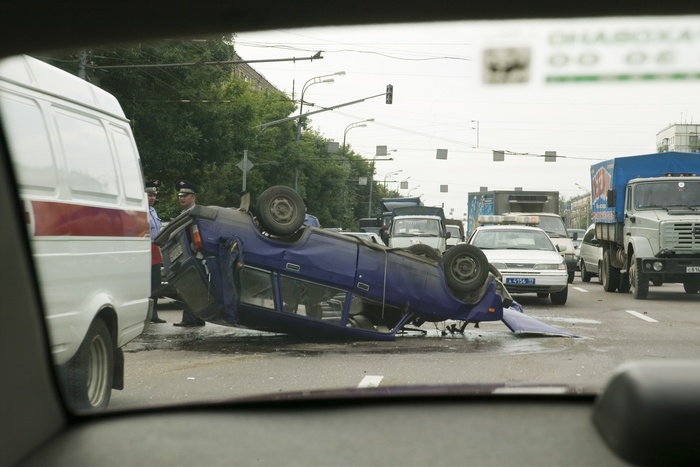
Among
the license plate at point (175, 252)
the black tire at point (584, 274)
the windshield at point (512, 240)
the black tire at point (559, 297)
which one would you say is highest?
the license plate at point (175, 252)

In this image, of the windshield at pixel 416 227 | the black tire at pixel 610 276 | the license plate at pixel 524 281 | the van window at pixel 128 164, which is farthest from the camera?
the windshield at pixel 416 227

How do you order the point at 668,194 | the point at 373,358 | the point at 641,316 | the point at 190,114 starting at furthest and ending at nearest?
the point at 668,194 < the point at 641,316 < the point at 190,114 < the point at 373,358

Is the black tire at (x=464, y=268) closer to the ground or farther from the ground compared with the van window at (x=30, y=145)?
closer to the ground

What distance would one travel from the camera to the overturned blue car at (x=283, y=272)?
33.4 ft

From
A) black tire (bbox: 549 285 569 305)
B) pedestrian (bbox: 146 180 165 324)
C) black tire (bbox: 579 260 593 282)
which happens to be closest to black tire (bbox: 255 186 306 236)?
pedestrian (bbox: 146 180 165 324)

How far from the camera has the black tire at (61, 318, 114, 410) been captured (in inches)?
186

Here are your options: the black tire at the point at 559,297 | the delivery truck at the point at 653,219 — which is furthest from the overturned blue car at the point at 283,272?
the delivery truck at the point at 653,219

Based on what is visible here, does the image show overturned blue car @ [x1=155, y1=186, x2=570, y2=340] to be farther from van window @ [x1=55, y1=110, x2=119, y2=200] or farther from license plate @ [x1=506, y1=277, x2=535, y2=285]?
license plate @ [x1=506, y1=277, x2=535, y2=285]

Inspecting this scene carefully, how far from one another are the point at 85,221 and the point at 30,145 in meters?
0.85

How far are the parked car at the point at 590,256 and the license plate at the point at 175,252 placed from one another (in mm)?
17674

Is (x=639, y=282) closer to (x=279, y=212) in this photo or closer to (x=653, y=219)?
(x=653, y=219)

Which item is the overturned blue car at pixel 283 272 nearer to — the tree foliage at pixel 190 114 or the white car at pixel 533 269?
the tree foliage at pixel 190 114

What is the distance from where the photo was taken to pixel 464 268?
1113 centimetres

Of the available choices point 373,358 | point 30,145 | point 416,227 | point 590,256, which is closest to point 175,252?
point 373,358
